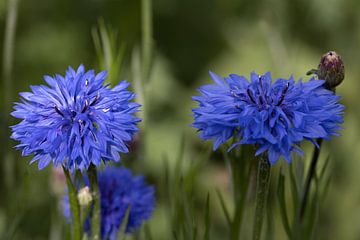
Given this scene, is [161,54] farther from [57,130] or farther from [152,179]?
[57,130]

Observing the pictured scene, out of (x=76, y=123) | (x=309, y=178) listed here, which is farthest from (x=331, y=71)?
(x=76, y=123)

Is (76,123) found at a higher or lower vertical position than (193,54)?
lower

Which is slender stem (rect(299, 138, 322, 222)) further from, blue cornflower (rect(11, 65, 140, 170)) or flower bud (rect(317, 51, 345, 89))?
blue cornflower (rect(11, 65, 140, 170))

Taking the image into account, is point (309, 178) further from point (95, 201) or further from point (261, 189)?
point (95, 201)

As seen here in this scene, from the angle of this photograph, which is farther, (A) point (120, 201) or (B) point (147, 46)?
(B) point (147, 46)

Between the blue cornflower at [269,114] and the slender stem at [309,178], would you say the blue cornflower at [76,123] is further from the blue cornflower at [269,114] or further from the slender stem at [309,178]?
the slender stem at [309,178]

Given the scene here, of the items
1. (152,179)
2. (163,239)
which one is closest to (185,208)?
(163,239)

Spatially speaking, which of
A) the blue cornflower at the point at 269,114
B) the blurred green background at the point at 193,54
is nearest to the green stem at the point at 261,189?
the blue cornflower at the point at 269,114
